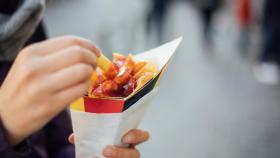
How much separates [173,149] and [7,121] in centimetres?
258

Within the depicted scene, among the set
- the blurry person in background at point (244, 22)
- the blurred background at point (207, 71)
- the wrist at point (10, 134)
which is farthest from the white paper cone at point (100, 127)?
the blurry person in background at point (244, 22)

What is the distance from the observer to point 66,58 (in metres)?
0.70

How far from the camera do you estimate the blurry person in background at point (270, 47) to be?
175 inches

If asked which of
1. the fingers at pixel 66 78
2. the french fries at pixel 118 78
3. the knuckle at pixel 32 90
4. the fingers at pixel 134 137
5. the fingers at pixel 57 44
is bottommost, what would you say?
the fingers at pixel 134 137

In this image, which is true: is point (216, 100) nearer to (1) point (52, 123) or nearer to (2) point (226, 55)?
(2) point (226, 55)

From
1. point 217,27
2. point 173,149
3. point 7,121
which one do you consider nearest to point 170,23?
point 217,27

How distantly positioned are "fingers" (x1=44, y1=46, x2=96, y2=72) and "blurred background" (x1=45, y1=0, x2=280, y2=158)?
2.52 meters

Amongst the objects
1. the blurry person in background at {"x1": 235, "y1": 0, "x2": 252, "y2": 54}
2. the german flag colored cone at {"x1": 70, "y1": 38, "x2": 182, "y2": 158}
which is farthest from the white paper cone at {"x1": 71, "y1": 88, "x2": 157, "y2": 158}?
the blurry person in background at {"x1": 235, "y1": 0, "x2": 252, "y2": 54}

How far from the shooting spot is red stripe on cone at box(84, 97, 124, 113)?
0.85 meters

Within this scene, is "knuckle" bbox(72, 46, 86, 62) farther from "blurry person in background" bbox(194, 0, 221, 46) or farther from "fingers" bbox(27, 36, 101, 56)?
"blurry person in background" bbox(194, 0, 221, 46)

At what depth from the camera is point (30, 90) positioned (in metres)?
0.70

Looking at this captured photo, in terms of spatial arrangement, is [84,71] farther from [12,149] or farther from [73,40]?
[12,149]

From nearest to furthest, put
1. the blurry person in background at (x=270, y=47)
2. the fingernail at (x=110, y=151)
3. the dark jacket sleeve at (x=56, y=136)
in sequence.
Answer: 1. the fingernail at (x=110, y=151)
2. the dark jacket sleeve at (x=56, y=136)
3. the blurry person in background at (x=270, y=47)

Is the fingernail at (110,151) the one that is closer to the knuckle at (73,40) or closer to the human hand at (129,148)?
the human hand at (129,148)
